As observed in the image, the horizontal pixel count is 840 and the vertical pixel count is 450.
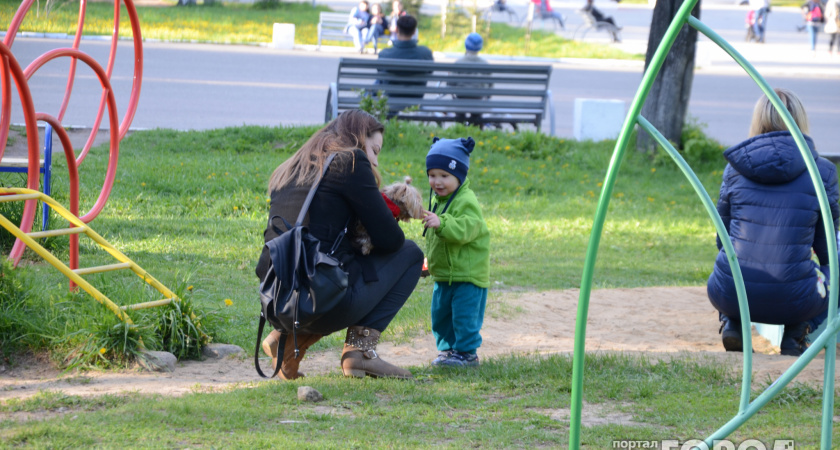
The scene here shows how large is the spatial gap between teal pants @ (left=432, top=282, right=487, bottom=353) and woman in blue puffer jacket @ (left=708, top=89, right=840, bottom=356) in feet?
4.92

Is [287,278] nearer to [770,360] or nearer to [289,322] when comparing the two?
[289,322]

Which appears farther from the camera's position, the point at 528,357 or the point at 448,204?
the point at 528,357

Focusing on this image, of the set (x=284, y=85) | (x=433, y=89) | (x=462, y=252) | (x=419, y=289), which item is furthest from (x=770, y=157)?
(x=284, y=85)

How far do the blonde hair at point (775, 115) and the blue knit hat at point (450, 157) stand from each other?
172 cm

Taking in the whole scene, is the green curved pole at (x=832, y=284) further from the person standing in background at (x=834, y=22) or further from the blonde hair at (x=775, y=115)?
the person standing in background at (x=834, y=22)

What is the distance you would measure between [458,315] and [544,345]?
1.15m

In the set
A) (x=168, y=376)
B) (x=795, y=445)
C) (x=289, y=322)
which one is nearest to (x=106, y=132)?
(x=168, y=376)

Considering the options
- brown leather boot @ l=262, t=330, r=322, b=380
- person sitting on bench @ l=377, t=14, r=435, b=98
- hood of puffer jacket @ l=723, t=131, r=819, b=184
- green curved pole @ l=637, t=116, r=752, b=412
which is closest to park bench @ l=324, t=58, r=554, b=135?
person sitting on bench @ l=377, t=14, r=435, b=98

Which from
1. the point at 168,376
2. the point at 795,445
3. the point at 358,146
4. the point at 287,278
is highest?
the point at 358,146

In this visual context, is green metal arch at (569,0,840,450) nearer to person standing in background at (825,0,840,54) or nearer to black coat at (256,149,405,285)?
black coat at (256,149,405,285)

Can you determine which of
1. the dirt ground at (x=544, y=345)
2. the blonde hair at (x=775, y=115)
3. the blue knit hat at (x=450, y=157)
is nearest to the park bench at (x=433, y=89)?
the dirt ground at (x=544, y=345)

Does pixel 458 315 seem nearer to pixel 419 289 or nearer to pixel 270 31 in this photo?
pixel 419 289

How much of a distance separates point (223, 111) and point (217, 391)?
30.0 feet

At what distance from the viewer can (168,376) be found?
3932 mm
